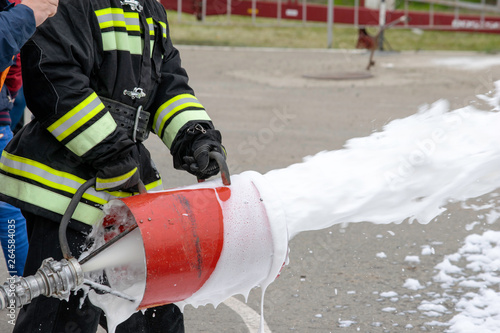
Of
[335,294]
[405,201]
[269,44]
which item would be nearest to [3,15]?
[405,201]

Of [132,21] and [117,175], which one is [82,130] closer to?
[117,175]

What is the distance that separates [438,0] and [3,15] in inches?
797

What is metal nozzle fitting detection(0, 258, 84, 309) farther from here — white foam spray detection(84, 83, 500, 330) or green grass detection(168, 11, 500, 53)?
green grass detection(168, 11, 500, 53)

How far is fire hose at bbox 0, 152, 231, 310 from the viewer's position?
6.51 ft

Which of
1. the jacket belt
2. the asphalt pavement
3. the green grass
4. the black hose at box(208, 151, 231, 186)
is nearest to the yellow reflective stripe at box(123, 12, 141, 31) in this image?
the jacket belt

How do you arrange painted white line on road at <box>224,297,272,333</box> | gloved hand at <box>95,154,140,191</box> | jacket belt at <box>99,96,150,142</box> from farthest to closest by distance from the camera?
painted white line on road at <box>224,297,272,333</box> < jacket belt at <box>99,96,150,142</box> < gloved hand at <box>95,154,140,191</box>

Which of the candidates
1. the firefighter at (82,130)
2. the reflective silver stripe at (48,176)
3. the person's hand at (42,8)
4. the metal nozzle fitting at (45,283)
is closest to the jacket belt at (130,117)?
the firefighter at (82,130)

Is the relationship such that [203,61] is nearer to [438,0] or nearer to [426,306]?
[426,306]

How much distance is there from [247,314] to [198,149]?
1296 mm

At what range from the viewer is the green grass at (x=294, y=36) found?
15273 millimetres

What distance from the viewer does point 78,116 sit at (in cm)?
216

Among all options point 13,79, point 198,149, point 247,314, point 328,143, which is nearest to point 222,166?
point 198,149

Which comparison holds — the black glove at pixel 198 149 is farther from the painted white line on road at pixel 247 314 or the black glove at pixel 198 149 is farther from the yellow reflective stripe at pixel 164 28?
the painted white line on road at pixel 247 314

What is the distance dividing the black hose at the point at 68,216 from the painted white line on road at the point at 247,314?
4.32 feet
